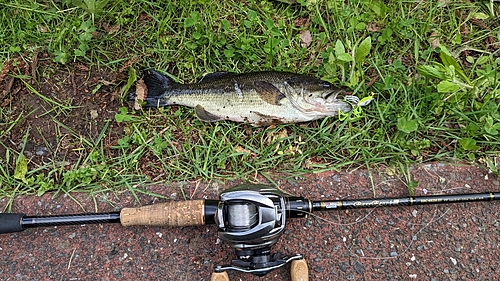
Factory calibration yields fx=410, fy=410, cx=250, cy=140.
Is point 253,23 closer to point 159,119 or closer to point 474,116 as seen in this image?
point 159,119

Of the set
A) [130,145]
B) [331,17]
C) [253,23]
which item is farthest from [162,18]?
[331,17]

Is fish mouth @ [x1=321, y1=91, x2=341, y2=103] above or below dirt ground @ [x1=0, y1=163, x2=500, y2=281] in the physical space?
above

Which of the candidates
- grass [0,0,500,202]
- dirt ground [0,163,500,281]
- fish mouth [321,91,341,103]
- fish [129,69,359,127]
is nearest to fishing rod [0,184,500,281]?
dirt ground [0,163,500,281]

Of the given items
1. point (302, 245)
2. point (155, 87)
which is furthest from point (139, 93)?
point (302, 245)

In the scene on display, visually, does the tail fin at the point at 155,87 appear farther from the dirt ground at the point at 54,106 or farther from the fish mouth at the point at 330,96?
the fish mouth at the point at 330,96

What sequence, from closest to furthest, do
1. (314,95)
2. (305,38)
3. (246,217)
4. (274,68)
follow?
(246,217) → (314,95) → (274,68) → (305,38)

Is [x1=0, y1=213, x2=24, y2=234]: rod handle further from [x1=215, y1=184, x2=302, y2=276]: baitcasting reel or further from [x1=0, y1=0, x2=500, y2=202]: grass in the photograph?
[x1=215, y1=184, x2=302, y2=276]: baitcasting reel

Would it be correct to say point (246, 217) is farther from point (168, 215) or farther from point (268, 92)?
point (268, 92)
